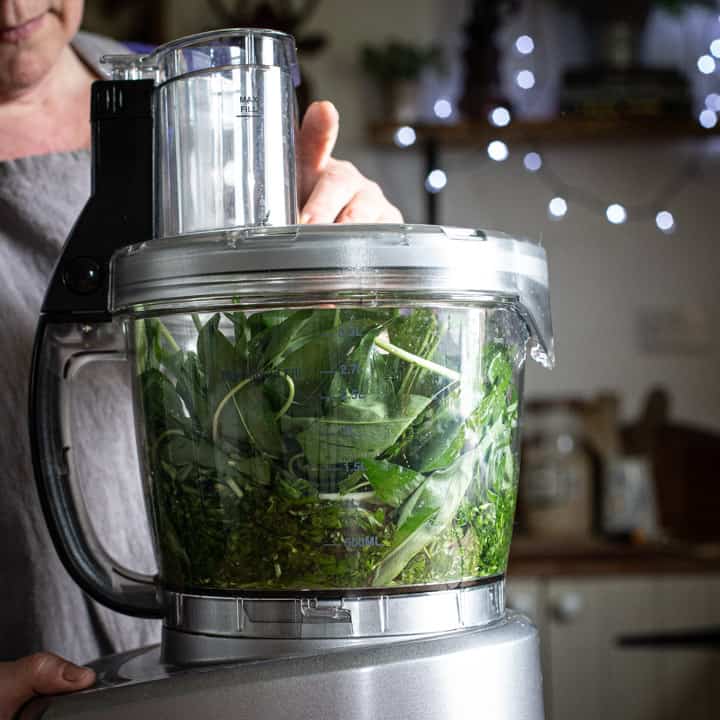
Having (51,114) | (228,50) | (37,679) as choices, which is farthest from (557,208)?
(37,679)

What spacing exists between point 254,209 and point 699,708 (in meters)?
1.89

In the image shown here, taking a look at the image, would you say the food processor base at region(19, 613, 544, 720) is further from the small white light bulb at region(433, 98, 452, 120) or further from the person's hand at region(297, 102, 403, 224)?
the small white light bulb at region(433, 98, 452, 120)

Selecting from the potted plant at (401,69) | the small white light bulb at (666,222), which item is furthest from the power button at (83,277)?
the potted plant at (401,69)

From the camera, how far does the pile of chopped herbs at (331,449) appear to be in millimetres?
487

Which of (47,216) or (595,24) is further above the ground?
(595,24)

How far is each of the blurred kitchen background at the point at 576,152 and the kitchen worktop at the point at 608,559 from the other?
16 cm

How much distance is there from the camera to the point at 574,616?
2.17 meters

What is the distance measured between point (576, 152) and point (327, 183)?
82.5 inches

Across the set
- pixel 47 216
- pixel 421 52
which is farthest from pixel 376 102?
pixel 47 216

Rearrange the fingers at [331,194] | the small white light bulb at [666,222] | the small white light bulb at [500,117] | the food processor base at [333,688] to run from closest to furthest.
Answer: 1. the food processor base at [333,688]
2. the fingers at [331,194]
3. the small white light bulb at [500,117]
4. the small white light bulb at [666,222]

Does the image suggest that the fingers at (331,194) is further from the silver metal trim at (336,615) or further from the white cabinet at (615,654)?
the white cabinet at (615,654)

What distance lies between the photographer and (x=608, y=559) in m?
2.20

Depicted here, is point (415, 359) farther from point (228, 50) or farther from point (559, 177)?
point (559, 177)

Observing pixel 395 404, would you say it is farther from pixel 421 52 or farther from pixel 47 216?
pixel 421 52
